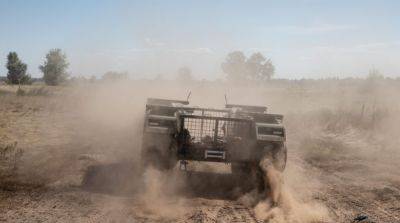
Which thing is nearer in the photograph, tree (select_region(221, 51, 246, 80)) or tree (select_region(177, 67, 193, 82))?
tree (select_region(177, 67, 193, 82))

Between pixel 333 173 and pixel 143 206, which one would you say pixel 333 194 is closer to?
pixel 333 173

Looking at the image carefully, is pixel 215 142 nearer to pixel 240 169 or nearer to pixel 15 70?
pixel 240 169

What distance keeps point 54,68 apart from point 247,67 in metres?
34.8

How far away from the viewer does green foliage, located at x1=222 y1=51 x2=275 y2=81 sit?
7519 centimetres

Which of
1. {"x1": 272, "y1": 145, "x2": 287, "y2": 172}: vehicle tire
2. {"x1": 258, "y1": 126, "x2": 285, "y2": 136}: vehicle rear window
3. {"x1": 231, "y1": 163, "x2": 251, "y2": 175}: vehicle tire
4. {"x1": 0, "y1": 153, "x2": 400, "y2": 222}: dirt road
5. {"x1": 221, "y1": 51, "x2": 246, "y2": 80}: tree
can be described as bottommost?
{"x1": 0, "y1": 153, "x2": 400, "y2": 222}: dirt road

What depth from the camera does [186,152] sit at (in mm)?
9469

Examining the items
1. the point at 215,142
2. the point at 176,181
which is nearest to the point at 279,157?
the point at 215,142

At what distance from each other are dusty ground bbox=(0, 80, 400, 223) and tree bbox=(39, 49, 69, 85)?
45.9 metres

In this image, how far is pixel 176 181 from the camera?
9.89 metres

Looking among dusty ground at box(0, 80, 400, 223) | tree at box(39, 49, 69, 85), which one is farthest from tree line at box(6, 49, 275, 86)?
dusty ground at box(0, 80, 400, 223)

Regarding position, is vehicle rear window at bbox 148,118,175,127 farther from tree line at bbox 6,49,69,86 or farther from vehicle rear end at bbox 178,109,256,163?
tree line at bbox 6,49,69,86

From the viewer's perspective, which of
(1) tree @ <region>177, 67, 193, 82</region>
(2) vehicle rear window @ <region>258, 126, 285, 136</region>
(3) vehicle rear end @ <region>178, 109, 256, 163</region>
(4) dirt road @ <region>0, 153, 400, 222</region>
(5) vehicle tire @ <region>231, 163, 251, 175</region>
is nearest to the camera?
(4) dirt road @ <region>0, 153, 400, 222</region>

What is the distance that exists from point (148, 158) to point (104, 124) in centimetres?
1342

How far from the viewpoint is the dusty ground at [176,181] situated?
7758mm
